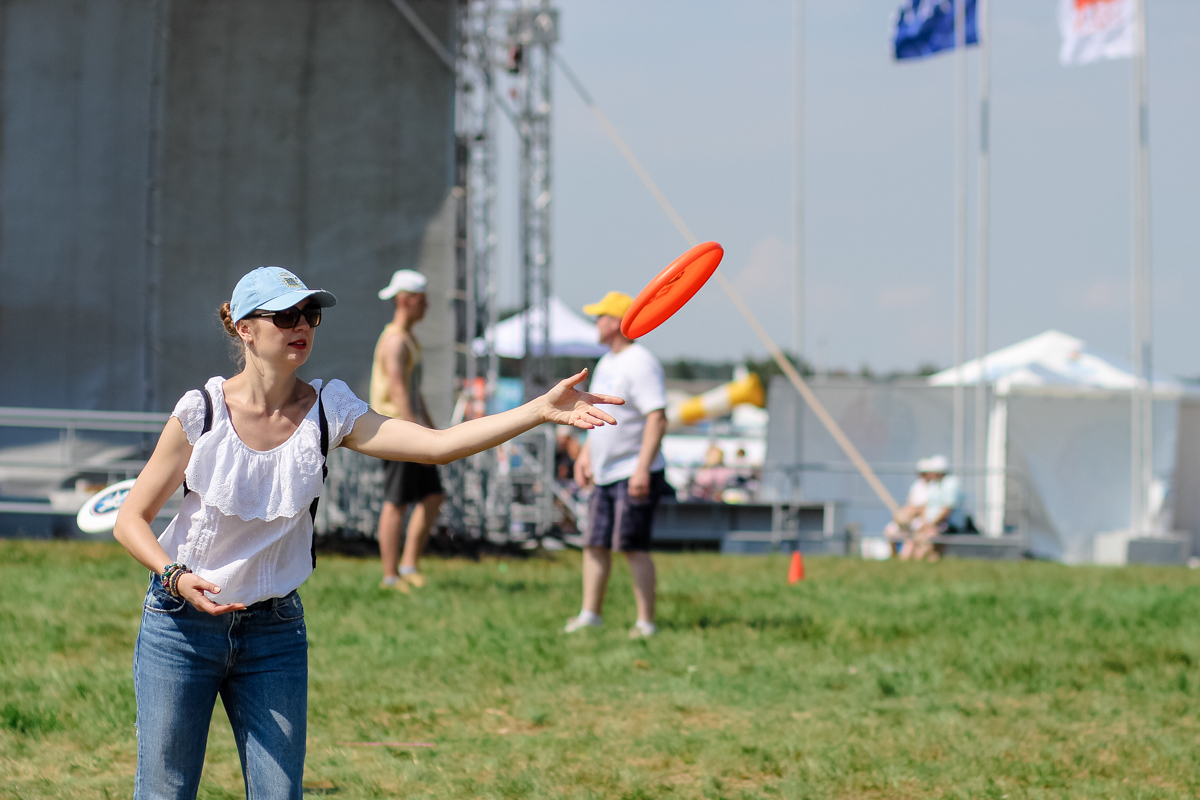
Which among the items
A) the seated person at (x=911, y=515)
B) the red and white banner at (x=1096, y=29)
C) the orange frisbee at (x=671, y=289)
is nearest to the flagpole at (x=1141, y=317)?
the red and white banner at (x=1096, y=29)

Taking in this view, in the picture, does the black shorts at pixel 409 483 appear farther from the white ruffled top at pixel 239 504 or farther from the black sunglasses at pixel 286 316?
the black sunglasses at pixel 286 316

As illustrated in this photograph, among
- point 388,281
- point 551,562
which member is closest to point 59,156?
point 388,281

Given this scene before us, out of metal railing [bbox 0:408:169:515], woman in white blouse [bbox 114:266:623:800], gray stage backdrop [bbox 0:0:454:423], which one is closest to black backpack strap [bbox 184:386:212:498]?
woman in white blouse [bbox 114:266:623:800]

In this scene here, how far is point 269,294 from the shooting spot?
9.62ft

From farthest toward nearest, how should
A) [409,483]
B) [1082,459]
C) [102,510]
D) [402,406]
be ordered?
[1082,459] < [409,483] < [402,406] < [102,510]

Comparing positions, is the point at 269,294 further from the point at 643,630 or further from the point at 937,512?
the point at 937,512

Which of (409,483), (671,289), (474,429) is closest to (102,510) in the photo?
(474,429)

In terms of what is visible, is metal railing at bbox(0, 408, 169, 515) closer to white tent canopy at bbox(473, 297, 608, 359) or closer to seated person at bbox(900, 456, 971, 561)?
seated person at bbox(900, 456, 971, 561)

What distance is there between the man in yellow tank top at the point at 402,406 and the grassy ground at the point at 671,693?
0.41 m

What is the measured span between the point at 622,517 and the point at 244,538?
4219 millimetres

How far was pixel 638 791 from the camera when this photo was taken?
4.44 m

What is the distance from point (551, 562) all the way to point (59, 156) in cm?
691

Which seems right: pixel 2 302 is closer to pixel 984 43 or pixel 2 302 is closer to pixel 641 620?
pixel 641 620

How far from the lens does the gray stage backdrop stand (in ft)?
42.5
